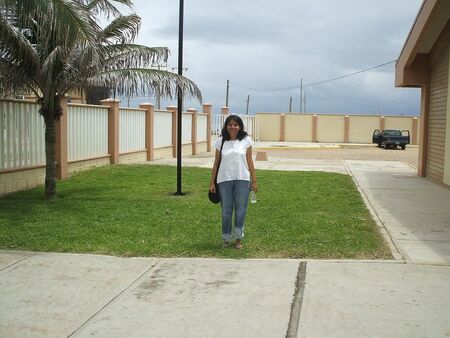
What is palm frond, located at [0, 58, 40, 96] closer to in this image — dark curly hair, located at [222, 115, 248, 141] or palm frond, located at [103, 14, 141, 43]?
palm frond, located at [103, 14, 141, 43]

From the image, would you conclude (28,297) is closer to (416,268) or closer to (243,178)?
(243,178)

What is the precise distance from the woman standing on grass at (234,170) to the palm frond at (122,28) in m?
5.50

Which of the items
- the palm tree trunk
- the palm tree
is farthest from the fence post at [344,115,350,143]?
the palm tree trunk

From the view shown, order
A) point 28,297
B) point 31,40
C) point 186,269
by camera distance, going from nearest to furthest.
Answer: point 28,297 < point 186,269 < point 31,40

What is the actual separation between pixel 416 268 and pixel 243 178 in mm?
2191

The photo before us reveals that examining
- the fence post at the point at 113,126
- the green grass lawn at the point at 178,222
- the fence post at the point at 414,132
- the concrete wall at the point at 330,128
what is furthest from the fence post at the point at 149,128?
the fence post at the point at 414,132

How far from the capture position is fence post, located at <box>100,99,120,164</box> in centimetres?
1792

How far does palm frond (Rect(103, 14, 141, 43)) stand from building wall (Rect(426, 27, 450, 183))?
775cm

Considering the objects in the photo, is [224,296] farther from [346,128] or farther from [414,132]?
[414,132]

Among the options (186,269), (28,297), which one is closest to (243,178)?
(186,269)

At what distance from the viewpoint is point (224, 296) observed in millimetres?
5309

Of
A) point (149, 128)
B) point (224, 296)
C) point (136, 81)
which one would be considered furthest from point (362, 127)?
point (224, 296)

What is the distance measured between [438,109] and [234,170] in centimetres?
1044

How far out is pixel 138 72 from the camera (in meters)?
10.9
